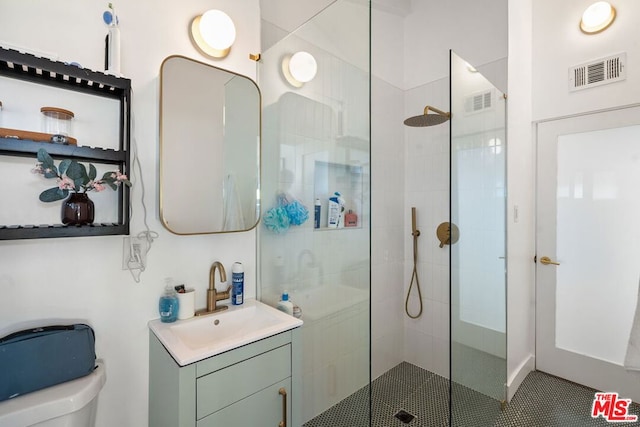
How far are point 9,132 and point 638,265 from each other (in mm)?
3378

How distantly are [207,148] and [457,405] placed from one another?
6.08 ft

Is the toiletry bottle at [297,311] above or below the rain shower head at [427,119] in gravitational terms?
below

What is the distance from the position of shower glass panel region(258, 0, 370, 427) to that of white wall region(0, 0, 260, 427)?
362 millimetres

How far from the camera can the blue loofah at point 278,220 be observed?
5.17 feet

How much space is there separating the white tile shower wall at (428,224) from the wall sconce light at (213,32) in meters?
1.52

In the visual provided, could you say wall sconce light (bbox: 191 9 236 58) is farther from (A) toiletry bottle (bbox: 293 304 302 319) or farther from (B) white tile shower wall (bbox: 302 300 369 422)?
(B) white tile shower wall (bbox: 302 300 369 422)

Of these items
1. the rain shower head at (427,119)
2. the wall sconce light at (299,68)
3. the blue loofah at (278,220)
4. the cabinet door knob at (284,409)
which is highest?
the wall sconce light at (299,68)

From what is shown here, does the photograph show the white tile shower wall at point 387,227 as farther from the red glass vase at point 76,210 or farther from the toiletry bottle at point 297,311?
the red glass vase at point 76,210

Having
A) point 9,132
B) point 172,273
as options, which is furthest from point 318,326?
point 9,132

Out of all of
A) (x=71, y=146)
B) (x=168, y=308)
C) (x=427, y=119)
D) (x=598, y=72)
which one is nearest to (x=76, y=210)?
(x=71, y=146)

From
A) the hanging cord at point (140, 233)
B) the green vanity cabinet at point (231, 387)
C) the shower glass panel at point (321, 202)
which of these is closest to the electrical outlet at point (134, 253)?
the hanging cord at point (140, 233)

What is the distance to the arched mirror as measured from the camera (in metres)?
1.33

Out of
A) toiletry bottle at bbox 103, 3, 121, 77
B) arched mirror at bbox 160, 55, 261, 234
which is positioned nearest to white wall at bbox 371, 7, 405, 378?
arched mirror at bbox 160, 55, 261, 234

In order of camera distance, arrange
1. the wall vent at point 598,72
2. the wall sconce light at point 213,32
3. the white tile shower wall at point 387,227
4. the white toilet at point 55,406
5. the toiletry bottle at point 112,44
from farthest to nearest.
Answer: the white tile shower wall at point 387,227, the wall vent at point 598,72, the wall sconce light at point 213,32, the toiletry bottle at point 112,44, the white toilet at point 55,406
